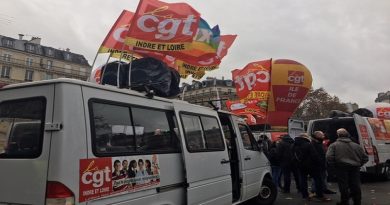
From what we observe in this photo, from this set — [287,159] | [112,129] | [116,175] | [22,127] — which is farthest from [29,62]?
[116,175]

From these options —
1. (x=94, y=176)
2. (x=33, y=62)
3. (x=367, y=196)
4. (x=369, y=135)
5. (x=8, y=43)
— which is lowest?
(x=367, y=196)

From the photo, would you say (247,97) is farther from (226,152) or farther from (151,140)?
(151,140)

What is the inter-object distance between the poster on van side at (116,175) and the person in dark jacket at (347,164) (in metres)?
4.94

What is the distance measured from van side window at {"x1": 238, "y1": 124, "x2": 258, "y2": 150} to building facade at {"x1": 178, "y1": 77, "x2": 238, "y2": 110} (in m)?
0.74

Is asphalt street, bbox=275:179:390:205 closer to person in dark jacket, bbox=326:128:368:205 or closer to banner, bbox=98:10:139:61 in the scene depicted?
person in dark jacket, bbox=326:128:368:205

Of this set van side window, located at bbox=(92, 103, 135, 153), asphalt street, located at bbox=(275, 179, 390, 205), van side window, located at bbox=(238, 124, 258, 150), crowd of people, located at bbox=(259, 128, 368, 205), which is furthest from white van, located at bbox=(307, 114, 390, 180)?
van side window, located at bbox=(92, 103, 135, 153)

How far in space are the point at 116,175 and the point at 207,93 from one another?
7212 centimetres

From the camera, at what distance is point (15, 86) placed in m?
4.76

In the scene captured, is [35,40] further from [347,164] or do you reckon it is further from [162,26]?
[347,164]

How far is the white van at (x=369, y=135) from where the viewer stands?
13.3 m

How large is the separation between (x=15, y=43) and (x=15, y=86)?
84794mm

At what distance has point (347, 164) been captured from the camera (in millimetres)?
8695

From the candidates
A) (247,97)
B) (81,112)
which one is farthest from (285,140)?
(247,97)

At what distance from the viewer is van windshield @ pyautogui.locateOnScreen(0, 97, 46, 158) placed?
4.40 metres
